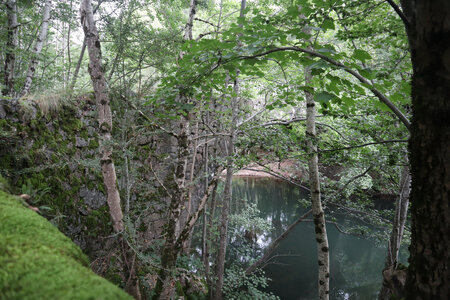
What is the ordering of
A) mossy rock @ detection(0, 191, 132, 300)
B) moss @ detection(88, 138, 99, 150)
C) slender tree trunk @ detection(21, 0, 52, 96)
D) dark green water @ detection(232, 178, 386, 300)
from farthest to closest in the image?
dark green water @ detection(232, 178, 386, 300) → slender tree trunk @ detection(21, 0, 52, 96) → moss @ detection(88, 138, 99, 150) → mossy rock @ detection(0, 191, 132, 300)

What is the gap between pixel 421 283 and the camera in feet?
3.44

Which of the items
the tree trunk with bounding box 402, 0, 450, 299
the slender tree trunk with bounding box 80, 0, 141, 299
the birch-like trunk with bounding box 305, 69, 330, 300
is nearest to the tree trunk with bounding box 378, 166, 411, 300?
the birch-like trunk with bounding box 305, 69, 330, 300

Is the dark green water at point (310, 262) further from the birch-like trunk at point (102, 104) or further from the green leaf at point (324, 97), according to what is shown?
the green leaf at point (324, 97)

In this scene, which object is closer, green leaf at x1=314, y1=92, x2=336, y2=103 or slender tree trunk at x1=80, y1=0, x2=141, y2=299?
green leaf at x1=314, y1=92, x2=336, y2=103

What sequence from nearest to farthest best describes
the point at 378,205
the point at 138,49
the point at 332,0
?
the point at 332,0, the point at 138,49, the point at 378,205

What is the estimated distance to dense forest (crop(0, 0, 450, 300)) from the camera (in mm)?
988

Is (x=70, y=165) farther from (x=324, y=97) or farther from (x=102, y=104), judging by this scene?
(x=324, y=97)

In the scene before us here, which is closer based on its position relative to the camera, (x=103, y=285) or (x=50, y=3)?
(x=103, y=285)

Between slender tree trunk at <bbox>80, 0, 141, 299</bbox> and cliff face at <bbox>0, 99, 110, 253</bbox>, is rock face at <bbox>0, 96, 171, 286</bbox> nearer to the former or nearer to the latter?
cliff face at <bbox>0, 99, 110, 253</bbox>

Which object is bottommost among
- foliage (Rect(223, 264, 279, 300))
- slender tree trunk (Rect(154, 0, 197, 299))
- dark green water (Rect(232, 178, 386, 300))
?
dark green water (Rect(232, 178, 386, 300))

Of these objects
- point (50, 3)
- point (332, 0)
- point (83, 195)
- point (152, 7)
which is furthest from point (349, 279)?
point (50, 3)

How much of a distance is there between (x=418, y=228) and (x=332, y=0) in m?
1.61

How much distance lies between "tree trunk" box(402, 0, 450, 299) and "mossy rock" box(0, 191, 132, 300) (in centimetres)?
124

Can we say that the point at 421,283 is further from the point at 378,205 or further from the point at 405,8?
the point at 378,205
